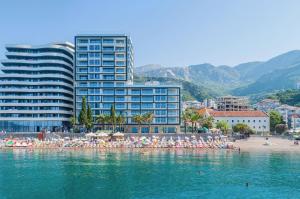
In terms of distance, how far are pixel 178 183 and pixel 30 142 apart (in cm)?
5796

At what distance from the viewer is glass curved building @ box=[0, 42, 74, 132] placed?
11750cm

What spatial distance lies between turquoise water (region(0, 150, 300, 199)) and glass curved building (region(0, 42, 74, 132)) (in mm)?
39166

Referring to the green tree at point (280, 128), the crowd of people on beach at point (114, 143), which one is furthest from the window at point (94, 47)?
the green tree at point (280, 128)

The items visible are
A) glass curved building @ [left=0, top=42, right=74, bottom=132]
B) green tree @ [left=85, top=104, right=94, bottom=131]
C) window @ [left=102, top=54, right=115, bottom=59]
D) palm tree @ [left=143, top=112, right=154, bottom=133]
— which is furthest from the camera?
window @ [left=102, top=54, right=115, bottom=59]

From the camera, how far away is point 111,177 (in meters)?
53.2

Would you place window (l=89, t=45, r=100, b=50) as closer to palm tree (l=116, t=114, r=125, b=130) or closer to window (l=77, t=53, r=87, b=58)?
window (l=77, t=53, r=87, b=58)

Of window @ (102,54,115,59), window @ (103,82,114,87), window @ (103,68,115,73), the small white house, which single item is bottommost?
the small white house

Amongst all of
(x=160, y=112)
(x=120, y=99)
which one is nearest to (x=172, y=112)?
(x=160, y=112)

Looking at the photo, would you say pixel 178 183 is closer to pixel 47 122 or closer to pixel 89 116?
pixel 89 116

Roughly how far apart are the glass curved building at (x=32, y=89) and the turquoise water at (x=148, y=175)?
1542 inches

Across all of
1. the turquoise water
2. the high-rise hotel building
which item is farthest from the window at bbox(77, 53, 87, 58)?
the turquoise water

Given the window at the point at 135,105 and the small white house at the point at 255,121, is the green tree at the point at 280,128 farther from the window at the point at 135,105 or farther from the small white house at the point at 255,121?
the window at the point at 135,105

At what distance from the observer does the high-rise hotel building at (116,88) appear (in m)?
118

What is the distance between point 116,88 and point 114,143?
1097 inches
